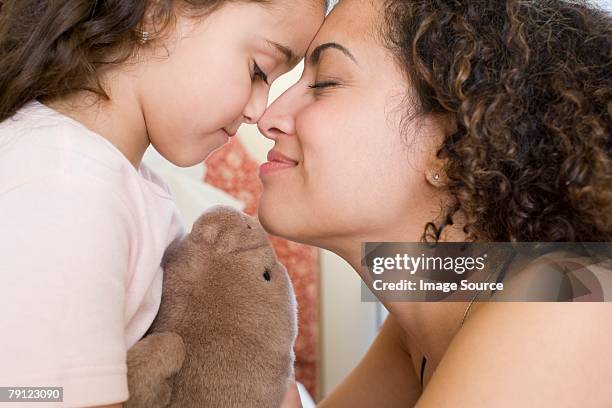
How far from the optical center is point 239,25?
1195 mm

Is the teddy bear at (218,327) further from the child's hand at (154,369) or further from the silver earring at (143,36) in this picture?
the silver earring at (143,36)

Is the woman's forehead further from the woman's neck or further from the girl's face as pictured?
the woman's neck

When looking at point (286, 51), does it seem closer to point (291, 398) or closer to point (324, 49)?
point (324, 49)

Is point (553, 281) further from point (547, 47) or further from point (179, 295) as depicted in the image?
point (179, 295)

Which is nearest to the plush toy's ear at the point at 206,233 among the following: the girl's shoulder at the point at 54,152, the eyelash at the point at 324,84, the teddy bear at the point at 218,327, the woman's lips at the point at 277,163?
the teddy bear at the point at 218,327

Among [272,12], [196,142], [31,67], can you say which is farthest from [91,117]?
[272,12]

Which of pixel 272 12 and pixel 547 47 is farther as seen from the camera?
pixel 272 12

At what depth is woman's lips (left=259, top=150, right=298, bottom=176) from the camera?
48.7 inches

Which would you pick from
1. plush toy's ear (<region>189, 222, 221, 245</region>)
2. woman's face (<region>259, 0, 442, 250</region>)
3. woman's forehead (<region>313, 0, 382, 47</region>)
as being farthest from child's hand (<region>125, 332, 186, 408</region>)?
woman's forehead (<region>313, 0, 382, 47</region>)

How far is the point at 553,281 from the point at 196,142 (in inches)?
26.3

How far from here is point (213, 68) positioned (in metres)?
1.19

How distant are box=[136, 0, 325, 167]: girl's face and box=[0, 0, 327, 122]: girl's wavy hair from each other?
4 cm

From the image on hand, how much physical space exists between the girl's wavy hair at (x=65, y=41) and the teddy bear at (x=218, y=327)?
0.31 metres
